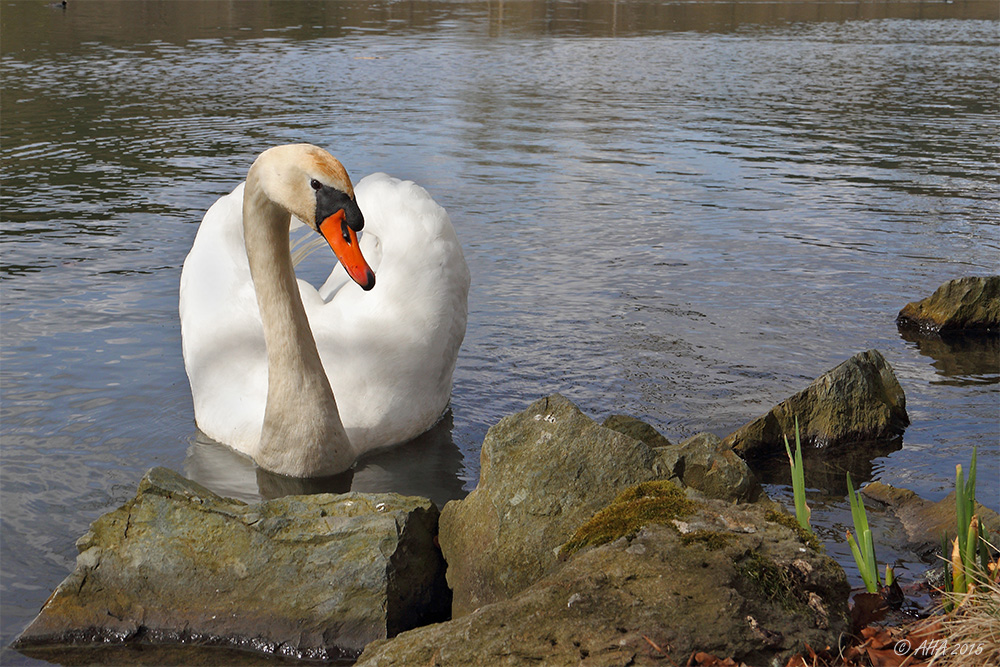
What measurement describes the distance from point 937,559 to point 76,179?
10.9 m

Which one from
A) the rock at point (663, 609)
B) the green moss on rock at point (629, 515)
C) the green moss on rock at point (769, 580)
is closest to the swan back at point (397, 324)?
the green moss on rock at point (629, 515)

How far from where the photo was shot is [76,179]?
42.2ft

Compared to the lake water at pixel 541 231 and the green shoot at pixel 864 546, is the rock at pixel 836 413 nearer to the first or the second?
the lake water at pixel 541 231

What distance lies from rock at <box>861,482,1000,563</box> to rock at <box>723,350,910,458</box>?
2.09 feet

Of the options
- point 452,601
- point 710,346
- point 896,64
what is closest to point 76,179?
point 710,346

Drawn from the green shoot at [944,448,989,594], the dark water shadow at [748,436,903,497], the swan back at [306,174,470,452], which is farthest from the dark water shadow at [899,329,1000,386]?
the green shoot at [944,448,989,594]

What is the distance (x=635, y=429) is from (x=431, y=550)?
134cm

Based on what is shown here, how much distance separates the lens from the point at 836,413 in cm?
622

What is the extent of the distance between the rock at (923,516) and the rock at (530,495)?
4.24ft

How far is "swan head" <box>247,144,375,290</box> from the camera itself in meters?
5.19

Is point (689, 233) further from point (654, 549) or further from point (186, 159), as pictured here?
point (654, 549)

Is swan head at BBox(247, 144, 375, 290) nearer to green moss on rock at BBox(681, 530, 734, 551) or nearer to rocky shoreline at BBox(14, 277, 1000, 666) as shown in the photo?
rocky shoreline at BBox(14, 277, 1000, 666)

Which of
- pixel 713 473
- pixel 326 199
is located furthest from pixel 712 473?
pixel 326 199

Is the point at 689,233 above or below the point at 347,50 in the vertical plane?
below
